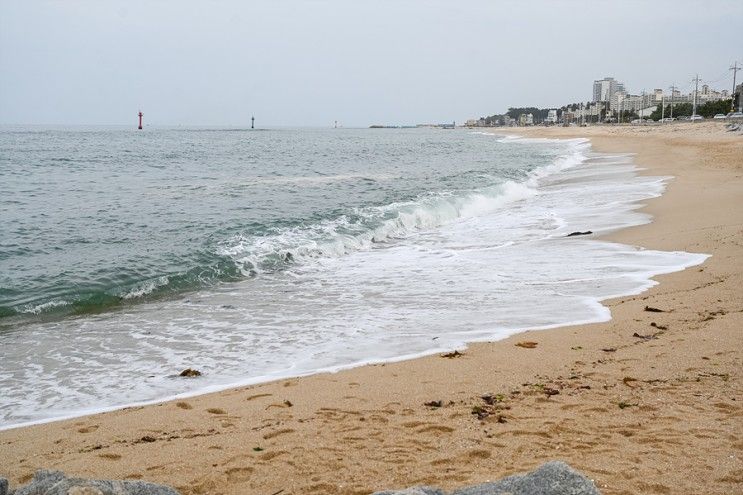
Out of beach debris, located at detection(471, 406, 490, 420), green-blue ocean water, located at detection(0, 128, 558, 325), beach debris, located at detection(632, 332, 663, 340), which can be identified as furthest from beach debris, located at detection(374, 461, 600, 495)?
green-blue ocean water, located at detection(0, 128, 558, 325)

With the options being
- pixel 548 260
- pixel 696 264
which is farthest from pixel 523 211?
pixel 696 264

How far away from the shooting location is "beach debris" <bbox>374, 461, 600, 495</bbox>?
2629 millimetres

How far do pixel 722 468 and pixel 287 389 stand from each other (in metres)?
3.17

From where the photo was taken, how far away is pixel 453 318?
24.0 ft

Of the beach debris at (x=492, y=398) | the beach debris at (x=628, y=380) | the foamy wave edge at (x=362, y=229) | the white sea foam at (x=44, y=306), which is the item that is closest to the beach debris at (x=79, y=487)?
the beach debris at (x=492, y=398)

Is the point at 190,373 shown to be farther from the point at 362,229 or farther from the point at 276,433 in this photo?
the point at 362,229

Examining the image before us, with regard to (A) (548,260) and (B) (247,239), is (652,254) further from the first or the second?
(B) (247,239)

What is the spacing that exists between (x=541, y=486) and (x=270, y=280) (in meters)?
7.86

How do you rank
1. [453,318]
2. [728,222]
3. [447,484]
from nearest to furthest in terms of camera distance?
[447,484] < [453,318] < [728,222]

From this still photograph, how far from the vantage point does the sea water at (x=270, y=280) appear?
6.10m

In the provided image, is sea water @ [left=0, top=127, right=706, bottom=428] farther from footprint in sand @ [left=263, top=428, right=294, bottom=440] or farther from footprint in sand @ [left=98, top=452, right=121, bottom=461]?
footprint in sand @ [left=263, top=428, right=294, bottom=440]

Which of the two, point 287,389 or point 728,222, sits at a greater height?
point 728,222

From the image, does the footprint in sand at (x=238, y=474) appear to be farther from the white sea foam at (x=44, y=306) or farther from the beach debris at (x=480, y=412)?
the white sea foam at (x=44, y=306)

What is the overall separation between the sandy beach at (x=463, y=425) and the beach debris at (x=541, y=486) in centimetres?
61
